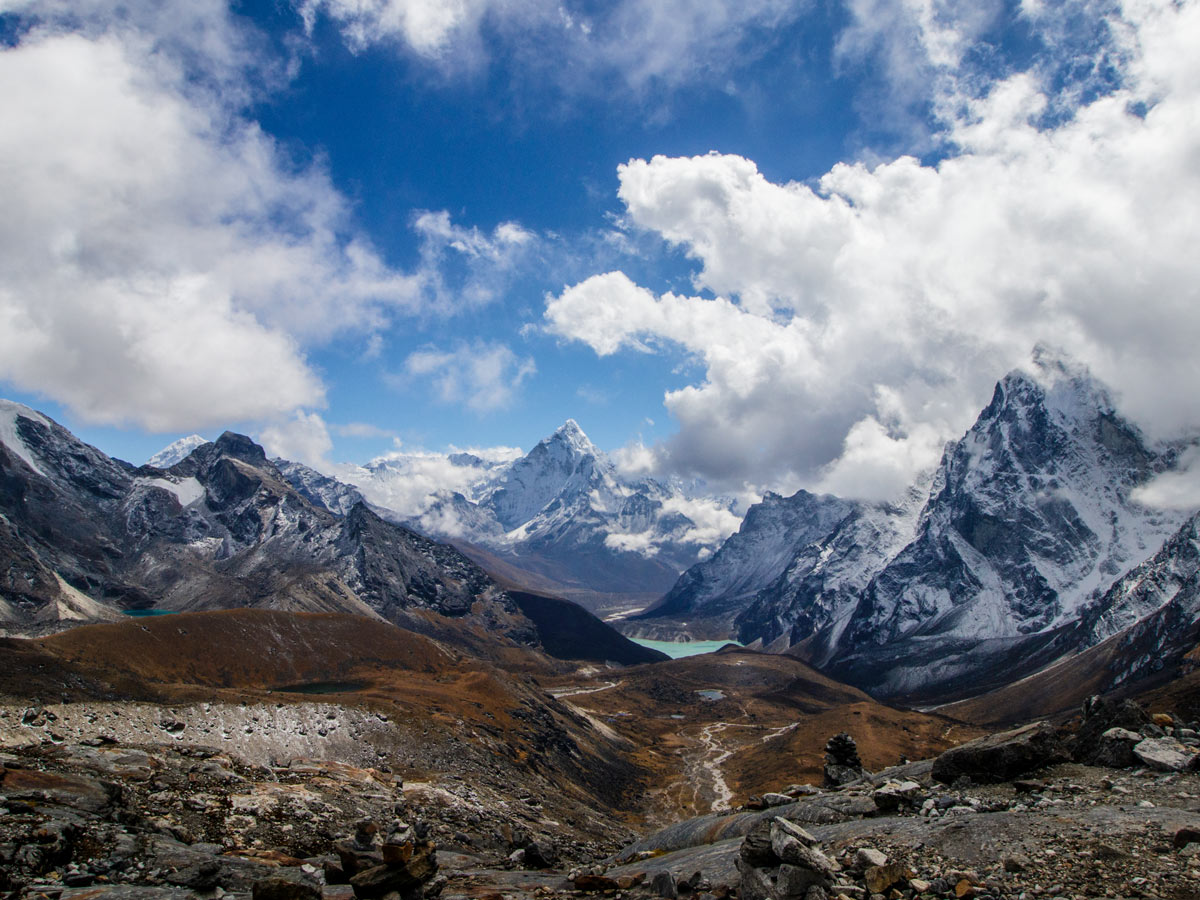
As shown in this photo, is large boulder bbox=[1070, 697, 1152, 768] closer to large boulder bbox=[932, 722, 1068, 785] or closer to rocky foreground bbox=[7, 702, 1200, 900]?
rocky foreground bbox=[7, 702, 1200, 900]

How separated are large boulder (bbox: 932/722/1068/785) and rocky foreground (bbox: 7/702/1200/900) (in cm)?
8

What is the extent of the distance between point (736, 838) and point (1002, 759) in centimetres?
1351

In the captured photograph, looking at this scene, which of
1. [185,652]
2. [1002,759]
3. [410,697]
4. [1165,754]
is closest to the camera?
[1165,754]

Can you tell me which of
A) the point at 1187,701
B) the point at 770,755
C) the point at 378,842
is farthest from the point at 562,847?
the point at 1187,701

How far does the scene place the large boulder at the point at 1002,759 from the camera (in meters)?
29.7

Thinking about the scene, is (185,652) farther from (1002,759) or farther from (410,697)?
(1002,759)

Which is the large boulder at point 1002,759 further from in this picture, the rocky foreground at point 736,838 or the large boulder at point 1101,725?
the large boulder at point 1101,725

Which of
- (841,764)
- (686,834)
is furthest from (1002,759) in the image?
(841,764)

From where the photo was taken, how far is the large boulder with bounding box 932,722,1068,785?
1170 inches

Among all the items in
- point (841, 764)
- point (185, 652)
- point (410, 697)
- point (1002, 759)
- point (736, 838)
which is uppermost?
point (185, 652)

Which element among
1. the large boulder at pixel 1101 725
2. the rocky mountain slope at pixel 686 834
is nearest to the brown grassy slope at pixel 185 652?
the rocky mountain slope at pixel 686 834

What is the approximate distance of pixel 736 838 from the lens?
3475cm

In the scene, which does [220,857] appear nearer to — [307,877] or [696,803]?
[307,877]

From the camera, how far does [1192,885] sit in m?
17.3
